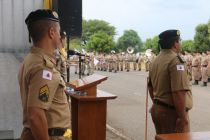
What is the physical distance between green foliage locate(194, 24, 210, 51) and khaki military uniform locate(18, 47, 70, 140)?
145ft

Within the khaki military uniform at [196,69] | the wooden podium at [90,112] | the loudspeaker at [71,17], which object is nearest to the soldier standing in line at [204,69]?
the khaki military uniform at [196,69]

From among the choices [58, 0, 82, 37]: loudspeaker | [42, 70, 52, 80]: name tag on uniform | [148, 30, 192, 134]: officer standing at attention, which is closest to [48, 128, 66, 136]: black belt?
[42, 70, 52, 80]: name tag on uniform

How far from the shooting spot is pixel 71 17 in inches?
321

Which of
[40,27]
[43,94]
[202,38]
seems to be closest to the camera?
[43,94]

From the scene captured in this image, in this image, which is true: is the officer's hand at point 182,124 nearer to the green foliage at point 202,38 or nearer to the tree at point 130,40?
the green foliage at point 202,38

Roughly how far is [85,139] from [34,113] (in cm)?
270

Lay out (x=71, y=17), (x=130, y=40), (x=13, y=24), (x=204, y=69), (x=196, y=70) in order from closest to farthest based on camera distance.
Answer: (x=13, y=24) < (x=71, y=17) < (x=204, y=69) < (x=196, y=70) < (x=130, y=40)

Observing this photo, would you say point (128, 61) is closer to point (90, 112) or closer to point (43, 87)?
point (90, 112)

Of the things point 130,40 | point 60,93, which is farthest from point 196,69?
point 130,40

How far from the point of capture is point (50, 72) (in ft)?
10.3

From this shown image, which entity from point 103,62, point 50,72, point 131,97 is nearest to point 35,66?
point 50,72

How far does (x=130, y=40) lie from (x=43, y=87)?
10768cm

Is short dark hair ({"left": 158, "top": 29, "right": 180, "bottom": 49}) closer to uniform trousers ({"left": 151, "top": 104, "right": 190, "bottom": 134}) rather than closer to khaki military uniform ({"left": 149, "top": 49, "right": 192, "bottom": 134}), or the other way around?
khaki military uniform ({"left": 149, "top": 49, "right": 192, "bottom": 134})

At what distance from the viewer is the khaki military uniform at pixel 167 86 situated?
462cm
